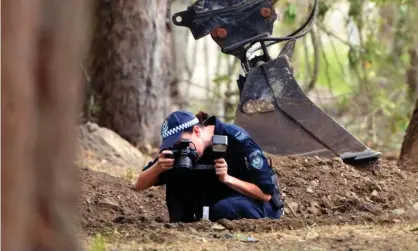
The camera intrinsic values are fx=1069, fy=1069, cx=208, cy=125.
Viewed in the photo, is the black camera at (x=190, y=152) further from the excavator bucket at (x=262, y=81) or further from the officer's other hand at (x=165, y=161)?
the excavator bucket at (x=262, y=81)

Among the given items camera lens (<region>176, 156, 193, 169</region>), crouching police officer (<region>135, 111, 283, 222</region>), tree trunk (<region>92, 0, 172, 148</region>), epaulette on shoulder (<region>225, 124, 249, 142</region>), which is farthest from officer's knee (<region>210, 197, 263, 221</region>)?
tree trunk (<region>92, 0, 172, 148</region>)

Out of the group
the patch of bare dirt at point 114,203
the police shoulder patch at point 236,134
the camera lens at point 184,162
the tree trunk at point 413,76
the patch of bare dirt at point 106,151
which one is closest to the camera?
the camera lens at point 184,162

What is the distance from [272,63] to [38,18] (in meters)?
4.67

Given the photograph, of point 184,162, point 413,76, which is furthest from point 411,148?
point 413,76

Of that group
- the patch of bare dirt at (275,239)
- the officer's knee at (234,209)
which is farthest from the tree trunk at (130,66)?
the patch of bare dirt at (275,239)

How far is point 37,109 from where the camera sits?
307cm

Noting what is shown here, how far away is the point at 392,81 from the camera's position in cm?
1547

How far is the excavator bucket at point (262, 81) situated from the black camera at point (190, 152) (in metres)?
1.36

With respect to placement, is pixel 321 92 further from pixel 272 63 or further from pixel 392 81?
pixel 272 63

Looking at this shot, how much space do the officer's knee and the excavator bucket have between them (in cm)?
128

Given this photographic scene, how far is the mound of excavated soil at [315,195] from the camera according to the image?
697 centimetres

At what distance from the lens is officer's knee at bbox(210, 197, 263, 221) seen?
6.45 metres

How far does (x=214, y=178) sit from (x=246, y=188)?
229 mm

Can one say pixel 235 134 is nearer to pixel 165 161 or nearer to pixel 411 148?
pixel 165 161
